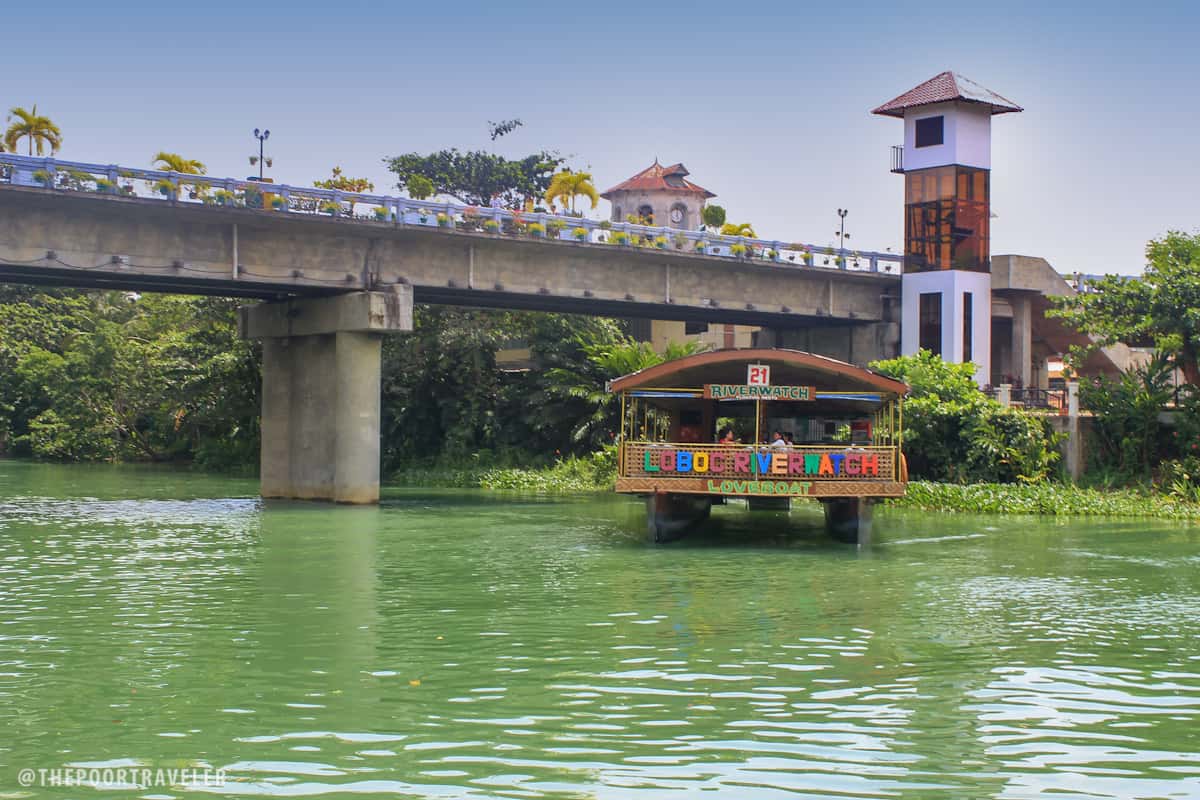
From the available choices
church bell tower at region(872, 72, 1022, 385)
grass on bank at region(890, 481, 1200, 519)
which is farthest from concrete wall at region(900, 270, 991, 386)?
grass on bank at region(890, 481, 1200, 519)

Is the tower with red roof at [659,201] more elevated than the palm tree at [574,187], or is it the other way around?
the tower with red roof at [659,201]

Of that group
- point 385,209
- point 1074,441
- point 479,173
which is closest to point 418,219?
point 385,209

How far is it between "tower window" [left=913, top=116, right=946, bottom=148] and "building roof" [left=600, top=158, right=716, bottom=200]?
44938mm

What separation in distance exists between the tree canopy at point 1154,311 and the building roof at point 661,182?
52936 millimetres

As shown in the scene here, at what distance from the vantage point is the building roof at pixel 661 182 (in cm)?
9588

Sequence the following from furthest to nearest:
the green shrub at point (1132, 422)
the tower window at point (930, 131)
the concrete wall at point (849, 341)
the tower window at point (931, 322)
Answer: the concrete wall at point (849, 341)
the tower window at point (930, 131)
the tower window at point (931, 322)
the green shrub at point (1132, 422)

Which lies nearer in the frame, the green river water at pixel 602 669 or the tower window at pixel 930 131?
the green river water at pixel 602 669

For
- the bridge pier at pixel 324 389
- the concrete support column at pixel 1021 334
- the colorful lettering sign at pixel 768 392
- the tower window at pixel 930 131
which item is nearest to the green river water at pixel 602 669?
the colorful lettering sign at pixel 768 392

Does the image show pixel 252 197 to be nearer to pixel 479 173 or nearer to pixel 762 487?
pixel 762 487

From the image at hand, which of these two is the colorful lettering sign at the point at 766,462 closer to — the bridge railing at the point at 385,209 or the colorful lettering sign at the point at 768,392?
the colorful lettering sign at the point at 768,392

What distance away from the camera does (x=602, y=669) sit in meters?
14.0

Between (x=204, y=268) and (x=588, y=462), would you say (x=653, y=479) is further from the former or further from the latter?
(x=588, y=462)

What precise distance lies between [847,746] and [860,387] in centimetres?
1740

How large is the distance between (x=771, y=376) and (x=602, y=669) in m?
14.8
